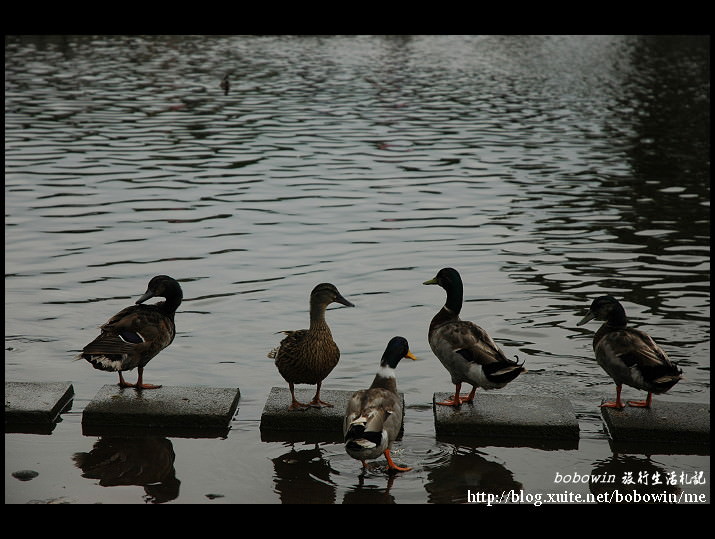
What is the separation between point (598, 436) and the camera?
7793mm

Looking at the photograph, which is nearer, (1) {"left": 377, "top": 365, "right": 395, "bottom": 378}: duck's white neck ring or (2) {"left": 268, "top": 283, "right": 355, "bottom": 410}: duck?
(1) {"left": 377, "top": 365, "right": 395, "bottom": 378}: duck's white neck ring

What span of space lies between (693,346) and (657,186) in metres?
9.18

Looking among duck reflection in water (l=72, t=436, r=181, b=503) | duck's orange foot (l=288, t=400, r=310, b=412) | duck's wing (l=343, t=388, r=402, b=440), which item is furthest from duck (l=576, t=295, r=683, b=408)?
duck reflection in water (l=72, t=436, r=181, b=503)

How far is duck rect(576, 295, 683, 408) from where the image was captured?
7648mm

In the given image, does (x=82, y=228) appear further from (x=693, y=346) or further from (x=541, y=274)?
(x=693, y=346)

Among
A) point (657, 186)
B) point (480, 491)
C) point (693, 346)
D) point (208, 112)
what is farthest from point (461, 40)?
point (480, 491)

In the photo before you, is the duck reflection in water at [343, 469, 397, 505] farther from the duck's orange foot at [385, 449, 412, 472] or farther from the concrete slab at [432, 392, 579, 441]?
the concrete slab at [432, 392, 579, 441]

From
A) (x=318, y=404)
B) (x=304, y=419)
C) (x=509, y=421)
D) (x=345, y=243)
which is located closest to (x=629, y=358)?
(x=509, y=421)

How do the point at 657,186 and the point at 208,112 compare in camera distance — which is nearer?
the point at 657,186

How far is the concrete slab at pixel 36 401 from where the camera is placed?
25.1 feet

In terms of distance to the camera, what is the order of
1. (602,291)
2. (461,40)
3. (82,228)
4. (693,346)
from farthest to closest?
1. (461,40)
2. (82,228)
3. (602,291)
4. (693,346)

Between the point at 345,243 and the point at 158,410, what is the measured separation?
7.39m

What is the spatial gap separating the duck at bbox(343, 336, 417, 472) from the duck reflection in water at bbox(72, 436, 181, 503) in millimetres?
1251

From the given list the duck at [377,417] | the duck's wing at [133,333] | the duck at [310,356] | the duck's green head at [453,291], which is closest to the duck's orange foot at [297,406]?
the duck at [310,356]
